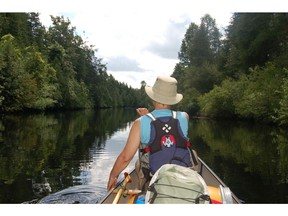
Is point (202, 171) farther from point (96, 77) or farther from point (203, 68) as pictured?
point (96, 77)

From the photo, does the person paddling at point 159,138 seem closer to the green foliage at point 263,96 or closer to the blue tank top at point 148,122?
the blue tank top at point 148,122

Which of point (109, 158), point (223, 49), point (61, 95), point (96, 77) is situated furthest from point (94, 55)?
point (109, 158)

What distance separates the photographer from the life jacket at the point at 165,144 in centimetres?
461

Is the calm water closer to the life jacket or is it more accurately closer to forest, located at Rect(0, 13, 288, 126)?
the life jacket

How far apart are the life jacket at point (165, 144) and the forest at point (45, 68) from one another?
34.3m

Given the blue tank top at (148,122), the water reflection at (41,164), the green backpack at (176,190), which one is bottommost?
the water reflection at (41,164)

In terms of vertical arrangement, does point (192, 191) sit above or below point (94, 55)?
below

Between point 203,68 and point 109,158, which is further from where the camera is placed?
point 203,68

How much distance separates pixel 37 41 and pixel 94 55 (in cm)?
Result: 1548

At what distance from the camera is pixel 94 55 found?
81875mm

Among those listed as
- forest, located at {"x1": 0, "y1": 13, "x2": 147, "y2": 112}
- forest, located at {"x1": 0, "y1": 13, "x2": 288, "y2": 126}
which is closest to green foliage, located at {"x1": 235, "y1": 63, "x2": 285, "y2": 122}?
forest, located at {"x1": 0, "y1": 13, "x2": 288, "y2": 126}

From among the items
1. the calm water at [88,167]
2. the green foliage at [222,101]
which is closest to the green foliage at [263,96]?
the green foliage at [222,101]

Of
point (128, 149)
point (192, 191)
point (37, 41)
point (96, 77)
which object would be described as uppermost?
point (37, 41)

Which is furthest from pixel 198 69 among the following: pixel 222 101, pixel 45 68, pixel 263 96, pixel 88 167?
pixel 88 167
